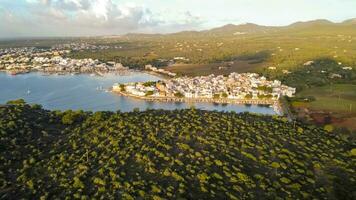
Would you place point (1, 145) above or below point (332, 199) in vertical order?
above

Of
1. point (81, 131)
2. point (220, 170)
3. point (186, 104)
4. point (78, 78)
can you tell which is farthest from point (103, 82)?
point (220, 170)

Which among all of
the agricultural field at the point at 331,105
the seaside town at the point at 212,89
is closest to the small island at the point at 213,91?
the seaside town at the point at 212,89

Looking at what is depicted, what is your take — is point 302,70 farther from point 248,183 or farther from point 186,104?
point 248,183

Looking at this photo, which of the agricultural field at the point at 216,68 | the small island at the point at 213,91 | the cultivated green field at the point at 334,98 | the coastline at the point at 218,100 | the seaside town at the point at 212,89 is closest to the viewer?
the cultivated green field at the point at 334,98

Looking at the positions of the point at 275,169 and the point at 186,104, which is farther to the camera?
the point at 186,104

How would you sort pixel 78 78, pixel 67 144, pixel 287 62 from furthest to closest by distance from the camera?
pixel 287 62, pixel 78 78, pixel 67 144

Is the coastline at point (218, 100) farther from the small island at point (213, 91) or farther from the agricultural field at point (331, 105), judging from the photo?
the agricultural field at point (331, 105)
